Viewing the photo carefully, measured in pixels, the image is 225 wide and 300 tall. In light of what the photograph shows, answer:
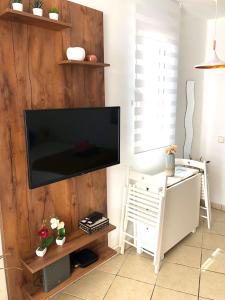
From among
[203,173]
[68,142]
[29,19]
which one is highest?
[29,19]

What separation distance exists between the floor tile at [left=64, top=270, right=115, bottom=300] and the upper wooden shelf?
6.61ft

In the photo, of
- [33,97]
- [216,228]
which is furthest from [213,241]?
[33,97]

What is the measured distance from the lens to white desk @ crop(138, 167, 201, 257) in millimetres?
2439

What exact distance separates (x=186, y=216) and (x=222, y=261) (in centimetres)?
53

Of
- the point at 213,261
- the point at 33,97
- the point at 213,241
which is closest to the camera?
the point at 33,97

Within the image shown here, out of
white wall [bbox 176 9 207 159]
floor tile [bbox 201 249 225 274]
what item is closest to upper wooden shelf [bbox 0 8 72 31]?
white wall [bbox 176 9 207 159]

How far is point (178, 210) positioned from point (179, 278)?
2.02ft

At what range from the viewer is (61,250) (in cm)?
188

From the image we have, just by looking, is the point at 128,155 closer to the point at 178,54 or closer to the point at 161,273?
the point at 161,273

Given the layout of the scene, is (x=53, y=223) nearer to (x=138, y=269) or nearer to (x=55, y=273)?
(x=55, y=273)

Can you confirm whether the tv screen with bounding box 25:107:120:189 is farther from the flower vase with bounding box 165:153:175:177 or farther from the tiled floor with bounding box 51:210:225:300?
the tiled floor with bounding box 51:210:225:300

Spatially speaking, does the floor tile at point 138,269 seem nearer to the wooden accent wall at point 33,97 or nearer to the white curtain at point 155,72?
the wooden accent wall at point 33,97

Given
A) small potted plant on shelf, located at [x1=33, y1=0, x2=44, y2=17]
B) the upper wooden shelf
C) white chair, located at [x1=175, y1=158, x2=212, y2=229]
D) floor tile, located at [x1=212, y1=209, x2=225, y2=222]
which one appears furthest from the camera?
floor tile, located at [x1=212, y1=209, x2=225, y2=222]

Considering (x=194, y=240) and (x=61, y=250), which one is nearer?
(x=61, y=250)
